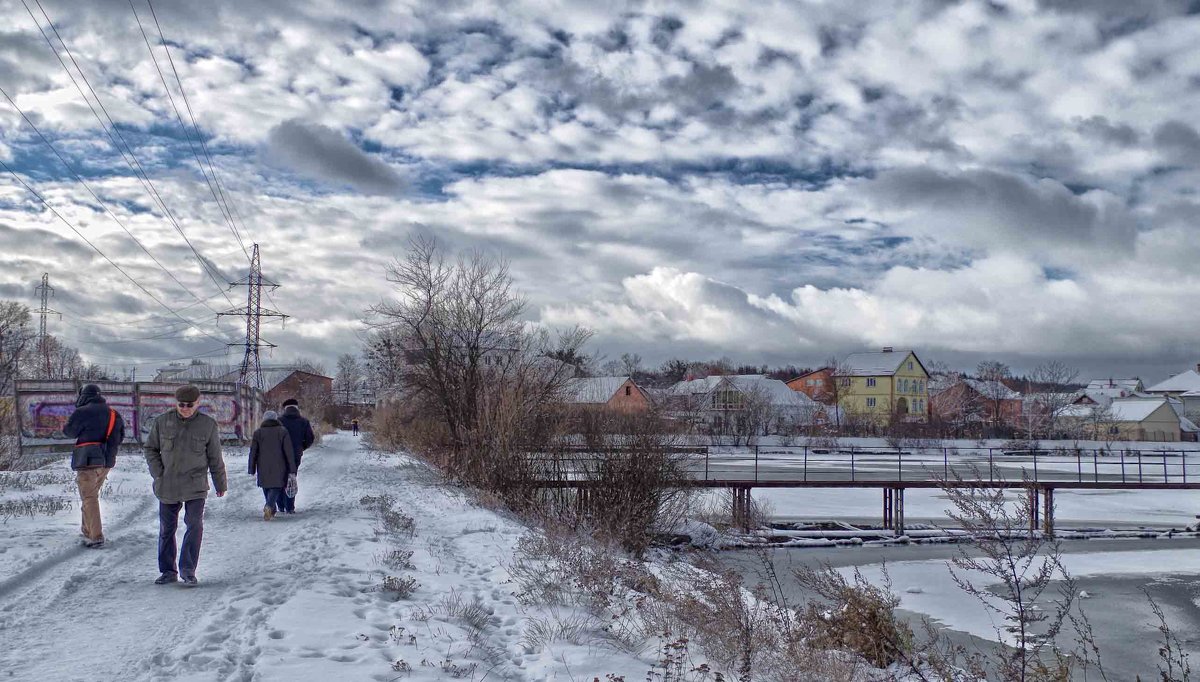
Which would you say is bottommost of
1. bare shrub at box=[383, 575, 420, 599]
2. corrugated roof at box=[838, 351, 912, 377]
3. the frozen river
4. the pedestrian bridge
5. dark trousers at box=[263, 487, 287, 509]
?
the frozen river

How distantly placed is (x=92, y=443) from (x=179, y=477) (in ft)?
7.18

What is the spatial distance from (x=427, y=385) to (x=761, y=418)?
50.7 meters

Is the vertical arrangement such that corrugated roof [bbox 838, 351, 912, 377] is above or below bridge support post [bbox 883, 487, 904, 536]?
above

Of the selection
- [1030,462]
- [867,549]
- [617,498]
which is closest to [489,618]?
[617,498]

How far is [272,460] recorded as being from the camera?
1290 centimetres

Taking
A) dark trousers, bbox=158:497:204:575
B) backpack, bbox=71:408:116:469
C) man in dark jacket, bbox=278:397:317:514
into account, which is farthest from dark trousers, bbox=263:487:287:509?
dark trousers, bbox=158:497:204:575

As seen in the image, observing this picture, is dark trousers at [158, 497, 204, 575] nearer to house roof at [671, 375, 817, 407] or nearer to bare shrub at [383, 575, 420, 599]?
bare shrub at [383, 575, 420, 599]

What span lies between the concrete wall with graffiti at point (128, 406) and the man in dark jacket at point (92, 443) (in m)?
15.7

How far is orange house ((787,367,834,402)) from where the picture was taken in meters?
99.7

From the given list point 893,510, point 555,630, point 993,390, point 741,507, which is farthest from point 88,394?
point 993,390

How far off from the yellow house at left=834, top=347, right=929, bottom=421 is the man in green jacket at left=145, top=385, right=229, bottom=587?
8891cm

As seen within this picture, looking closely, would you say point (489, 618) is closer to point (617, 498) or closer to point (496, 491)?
point (617, 498)

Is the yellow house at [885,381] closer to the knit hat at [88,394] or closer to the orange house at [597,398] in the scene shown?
the orange house at [597,398]

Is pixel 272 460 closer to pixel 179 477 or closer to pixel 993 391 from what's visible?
pixel 179 477
